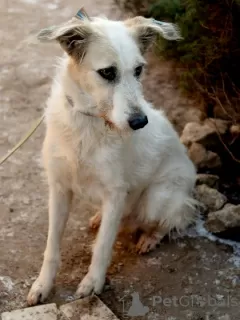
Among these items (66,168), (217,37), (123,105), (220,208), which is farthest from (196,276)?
(217,37)

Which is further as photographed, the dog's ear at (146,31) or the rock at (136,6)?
the rock at (136,6)

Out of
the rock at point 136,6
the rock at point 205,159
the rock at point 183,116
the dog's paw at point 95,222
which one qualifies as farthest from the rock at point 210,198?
the rock at point 136,6

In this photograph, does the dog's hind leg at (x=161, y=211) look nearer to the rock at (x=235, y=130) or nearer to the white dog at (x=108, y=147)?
the white dog at (x=108, y=147)

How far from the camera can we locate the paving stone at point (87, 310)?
392 cm

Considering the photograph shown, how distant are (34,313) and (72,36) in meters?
1.63

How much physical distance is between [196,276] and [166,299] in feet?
1.02

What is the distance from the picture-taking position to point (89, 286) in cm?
419

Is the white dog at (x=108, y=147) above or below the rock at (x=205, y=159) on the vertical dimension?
above

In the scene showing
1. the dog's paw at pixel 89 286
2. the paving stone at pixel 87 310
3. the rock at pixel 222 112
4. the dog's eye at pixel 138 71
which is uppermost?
the dog's eye at pixel 138 71

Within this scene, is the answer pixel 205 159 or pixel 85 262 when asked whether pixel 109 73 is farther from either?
pixel 205 159

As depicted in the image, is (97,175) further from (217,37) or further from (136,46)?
(217,37)

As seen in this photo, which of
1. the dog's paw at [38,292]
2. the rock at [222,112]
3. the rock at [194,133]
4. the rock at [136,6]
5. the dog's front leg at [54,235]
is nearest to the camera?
the dog's paw at [38,292]

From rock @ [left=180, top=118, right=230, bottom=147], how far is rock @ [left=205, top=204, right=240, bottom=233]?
0.97 meters

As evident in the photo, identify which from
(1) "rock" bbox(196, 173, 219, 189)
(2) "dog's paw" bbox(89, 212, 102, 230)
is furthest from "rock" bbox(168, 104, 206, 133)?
(2) "dog's paw" bbox(89, 212, 102, 230)
